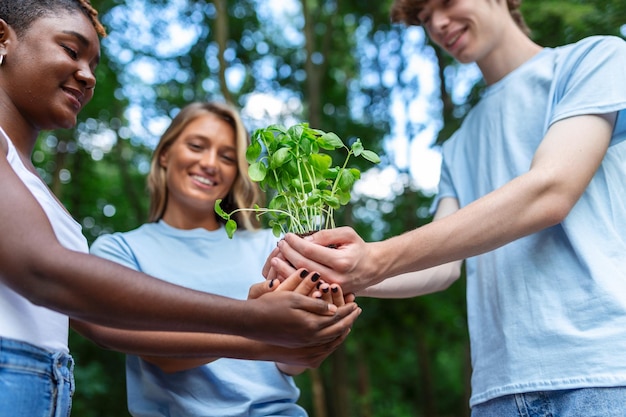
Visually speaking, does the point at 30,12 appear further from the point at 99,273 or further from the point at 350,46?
the point at 350,46

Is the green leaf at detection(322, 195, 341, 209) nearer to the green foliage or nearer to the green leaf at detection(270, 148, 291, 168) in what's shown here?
the green foliage

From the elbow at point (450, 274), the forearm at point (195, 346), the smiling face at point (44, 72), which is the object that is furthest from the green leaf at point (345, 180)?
the smiling face at point (44, 72)

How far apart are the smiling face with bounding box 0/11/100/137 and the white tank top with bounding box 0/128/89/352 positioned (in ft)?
0.57

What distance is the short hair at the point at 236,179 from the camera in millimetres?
2725

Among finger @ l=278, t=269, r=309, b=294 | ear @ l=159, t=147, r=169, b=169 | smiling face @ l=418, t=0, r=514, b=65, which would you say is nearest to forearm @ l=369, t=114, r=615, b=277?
finger @ l=278, t=269, r=309, b=294

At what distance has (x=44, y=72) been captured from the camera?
1703 mm

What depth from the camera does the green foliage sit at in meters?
2.02

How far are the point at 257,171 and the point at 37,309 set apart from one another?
2.57 ft

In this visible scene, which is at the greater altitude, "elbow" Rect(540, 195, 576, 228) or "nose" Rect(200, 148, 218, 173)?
"nose" Rect(200, 148, 218, 173)

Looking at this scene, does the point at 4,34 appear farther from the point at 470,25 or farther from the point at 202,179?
the point at 470,25

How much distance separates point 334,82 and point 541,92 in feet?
30.1

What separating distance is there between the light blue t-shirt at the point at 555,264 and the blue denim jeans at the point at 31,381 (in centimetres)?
133

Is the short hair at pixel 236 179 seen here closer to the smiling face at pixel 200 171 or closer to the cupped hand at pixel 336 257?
the smiling face at pixel 200 171

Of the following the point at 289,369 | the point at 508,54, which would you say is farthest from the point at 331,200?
the point at 508,54
